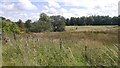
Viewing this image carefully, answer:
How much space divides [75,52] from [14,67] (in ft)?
5.32

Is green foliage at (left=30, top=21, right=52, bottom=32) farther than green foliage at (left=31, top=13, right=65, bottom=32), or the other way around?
green foliage at (left=30, top=21, right=52, bottom=32)

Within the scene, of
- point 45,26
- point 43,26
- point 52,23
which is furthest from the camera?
point 52,23

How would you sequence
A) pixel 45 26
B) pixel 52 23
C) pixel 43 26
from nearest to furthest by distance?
pixel 45 26
pixel 43 26
pixel 52 23

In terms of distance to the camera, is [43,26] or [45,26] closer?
[45,26]

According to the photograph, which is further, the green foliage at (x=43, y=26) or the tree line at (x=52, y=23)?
the green foliage at (x=43, y=26)

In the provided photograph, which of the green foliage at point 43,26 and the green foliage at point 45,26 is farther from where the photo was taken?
the green foliage at point 43,26

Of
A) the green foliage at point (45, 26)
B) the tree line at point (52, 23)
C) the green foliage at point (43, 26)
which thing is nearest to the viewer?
the tree line at point (52, 23)

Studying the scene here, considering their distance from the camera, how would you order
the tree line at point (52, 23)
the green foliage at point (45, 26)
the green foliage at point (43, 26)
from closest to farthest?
the tree line at point (52, 23), the green foliage at point (45, 26), the green foliage at point (43, 26)

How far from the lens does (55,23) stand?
37.5m

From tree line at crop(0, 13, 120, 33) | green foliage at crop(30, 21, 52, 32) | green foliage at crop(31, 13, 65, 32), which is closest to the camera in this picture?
tree line at crop(0, 13, 120, 33)

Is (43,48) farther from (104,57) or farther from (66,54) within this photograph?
(104,57)

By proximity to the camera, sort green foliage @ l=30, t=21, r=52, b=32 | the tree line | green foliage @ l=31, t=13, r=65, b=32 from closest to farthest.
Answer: the tree line < green foliage @ l=31, t=13, r=65, b=32 < green foliage @ l=30, t=21, r=52, b=32

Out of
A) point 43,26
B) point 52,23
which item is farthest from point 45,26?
point 52,23

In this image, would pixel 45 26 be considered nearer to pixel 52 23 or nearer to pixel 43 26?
pixel 43 26
